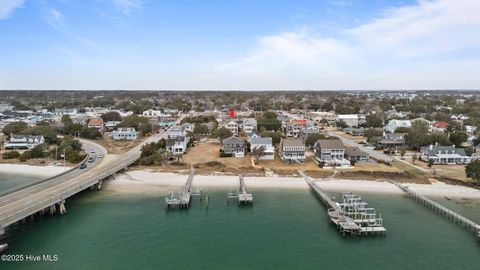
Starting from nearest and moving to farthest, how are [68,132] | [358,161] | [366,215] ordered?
[366,215] < [358,161] < [68,132]

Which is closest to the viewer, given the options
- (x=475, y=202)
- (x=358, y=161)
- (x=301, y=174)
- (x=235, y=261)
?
(x=235, y=261)

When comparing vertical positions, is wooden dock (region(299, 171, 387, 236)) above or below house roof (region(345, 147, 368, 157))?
below

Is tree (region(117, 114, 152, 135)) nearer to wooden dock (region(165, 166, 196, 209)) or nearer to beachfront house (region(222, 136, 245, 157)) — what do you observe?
beachfront house (region(222, 136, 245, 157))

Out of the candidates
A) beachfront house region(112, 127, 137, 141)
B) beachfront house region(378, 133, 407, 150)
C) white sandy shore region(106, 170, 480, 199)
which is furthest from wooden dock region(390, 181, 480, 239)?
beachfront house region(112, 127, 137, 141)

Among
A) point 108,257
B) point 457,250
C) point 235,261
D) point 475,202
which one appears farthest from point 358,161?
point 108,257

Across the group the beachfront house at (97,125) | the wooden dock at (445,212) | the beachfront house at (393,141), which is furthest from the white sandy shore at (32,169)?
the beachfront house at (393,141)

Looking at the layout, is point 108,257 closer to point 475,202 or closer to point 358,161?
→ point 475,202
